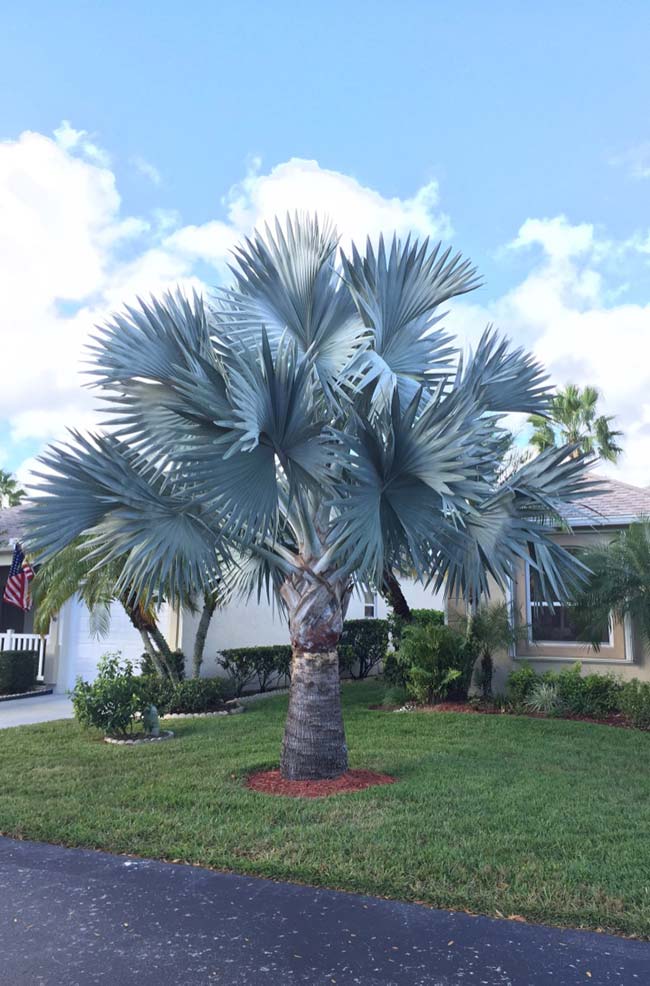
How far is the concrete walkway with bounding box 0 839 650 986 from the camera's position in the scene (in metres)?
3.74

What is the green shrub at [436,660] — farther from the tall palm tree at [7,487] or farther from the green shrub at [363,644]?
the tall palm tree at [7,487]

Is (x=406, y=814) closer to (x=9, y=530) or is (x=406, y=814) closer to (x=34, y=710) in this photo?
(x=34, y=710)

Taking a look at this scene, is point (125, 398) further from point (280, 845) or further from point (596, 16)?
point (596, 16)

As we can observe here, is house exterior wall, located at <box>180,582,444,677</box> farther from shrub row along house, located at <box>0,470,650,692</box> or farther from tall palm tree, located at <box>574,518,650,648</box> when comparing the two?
tall palm tree, located at <box>574,518,650,648</box>

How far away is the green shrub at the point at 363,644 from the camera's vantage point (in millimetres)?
17484

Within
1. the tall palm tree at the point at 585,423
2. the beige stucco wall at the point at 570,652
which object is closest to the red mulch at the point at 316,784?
the beige stucco wall at the point at 570,652

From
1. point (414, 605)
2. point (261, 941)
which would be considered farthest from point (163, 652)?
point (261, 941)

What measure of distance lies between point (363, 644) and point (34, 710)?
23.8 ft

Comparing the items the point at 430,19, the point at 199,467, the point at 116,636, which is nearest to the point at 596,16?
the point at 430,19

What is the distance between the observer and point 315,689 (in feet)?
25.7

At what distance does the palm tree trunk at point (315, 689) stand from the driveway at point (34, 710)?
19.2 ft

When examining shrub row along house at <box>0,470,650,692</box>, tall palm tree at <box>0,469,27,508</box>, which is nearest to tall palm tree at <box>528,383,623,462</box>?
shrub row along house at <box>0,470,650,692</box>

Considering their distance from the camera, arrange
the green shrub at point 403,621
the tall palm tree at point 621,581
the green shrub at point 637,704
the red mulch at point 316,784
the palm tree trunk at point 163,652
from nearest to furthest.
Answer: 1. the red mulch at point 316,784
2. the green shrub at point 637,704
3. the tall palm tree at point 621,581
4. the palm tree trunk at point 163,652
5. the green shrub at point 403,621

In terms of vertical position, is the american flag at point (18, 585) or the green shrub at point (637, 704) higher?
the american flag at point (18, 585)
